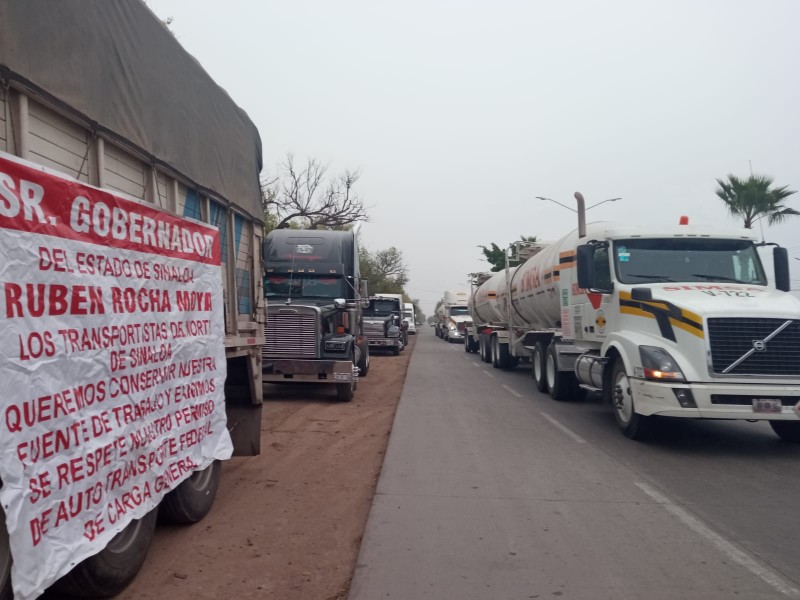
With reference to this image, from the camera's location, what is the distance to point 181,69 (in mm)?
5523

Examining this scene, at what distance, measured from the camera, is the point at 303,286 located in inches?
572

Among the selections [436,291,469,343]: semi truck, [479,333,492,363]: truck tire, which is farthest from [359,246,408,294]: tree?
[479,333,492,363]: truck tire

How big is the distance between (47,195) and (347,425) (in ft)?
25.6

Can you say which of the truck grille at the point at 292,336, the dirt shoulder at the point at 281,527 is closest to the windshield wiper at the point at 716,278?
the dirt shoulder at the point at 281,527

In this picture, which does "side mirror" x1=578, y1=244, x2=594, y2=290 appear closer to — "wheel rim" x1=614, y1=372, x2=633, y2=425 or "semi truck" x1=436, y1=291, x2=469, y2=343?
"wheel rim" x1=614, y1=372, x2=633, y2=425

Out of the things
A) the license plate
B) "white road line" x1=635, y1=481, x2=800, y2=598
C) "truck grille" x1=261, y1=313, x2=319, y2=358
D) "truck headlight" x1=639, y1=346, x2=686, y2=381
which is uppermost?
"truck grille" x1=261, y1=313, x2=319, y2=358

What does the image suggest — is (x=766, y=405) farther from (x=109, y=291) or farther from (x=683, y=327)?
(x=109, y=291)

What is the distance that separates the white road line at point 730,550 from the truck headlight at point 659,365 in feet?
6.94

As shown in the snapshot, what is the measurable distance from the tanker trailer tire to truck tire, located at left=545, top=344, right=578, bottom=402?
11.4m

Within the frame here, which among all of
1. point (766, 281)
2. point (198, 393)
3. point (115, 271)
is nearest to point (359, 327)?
point (766, 281)

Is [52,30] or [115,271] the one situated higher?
[52,30]

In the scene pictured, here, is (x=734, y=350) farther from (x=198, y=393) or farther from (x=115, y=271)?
(x=115, y=271)

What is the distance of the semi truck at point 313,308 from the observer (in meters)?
13.1

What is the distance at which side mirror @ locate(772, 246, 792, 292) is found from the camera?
978 cm
